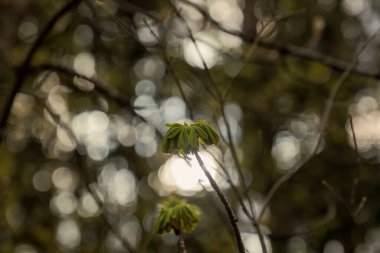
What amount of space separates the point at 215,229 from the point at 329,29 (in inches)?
128

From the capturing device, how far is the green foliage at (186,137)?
1.61 m

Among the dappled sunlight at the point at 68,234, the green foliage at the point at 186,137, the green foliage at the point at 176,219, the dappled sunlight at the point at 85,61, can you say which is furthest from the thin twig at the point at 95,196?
the dappled sunlight at the point at 68,234

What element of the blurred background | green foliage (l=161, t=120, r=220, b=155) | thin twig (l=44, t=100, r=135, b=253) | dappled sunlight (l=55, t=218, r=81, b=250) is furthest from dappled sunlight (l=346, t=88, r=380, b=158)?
green foliage (l=161, t=120, r=220, b=155)

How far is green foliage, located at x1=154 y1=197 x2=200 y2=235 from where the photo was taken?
1.96m

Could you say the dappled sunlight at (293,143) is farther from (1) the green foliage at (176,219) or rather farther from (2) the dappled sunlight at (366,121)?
(1) the green foliage at (176,219)

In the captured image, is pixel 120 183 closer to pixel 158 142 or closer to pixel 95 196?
pixel 158 142

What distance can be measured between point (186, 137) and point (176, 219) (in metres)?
0.43

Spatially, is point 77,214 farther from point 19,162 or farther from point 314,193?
point 314,193

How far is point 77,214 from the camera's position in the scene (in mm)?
6426

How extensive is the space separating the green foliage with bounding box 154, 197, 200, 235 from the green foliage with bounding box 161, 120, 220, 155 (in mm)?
353

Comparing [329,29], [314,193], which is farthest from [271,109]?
[329,29]

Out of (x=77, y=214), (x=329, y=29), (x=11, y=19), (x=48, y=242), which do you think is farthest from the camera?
(x=329, y=29)

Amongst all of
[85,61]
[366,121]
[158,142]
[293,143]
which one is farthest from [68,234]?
[366,121]

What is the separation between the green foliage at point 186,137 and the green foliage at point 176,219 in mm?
353
